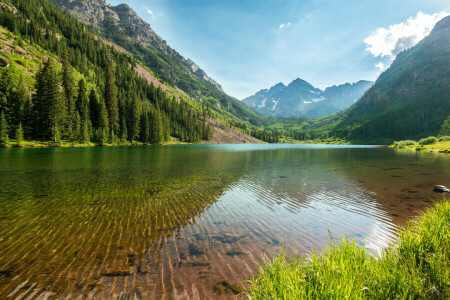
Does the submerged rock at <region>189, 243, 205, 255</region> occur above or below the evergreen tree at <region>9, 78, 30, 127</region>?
below

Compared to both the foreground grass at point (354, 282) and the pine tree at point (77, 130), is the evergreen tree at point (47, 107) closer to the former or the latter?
the pine tree at point (77, 130)

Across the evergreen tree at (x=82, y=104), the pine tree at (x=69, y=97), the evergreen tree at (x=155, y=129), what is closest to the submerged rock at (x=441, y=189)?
the pine tree at (x=69, y=97)

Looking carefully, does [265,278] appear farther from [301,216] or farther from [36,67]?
[36,67]

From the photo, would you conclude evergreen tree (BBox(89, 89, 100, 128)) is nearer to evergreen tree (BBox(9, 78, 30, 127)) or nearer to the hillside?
the hillside

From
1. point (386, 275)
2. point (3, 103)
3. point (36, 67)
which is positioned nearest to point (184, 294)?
point (386, 275)

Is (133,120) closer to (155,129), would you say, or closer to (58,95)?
(155,129)

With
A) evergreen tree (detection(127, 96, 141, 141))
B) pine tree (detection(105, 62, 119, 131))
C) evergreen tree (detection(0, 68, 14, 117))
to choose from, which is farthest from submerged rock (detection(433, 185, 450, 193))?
evergreen tree (detection(127, 96, 141, 141))

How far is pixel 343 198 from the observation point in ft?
63.6

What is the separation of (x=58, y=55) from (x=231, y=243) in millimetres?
203767

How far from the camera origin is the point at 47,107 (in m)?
84.8

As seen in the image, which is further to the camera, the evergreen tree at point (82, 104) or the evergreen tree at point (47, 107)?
the evergreen tree at point (82, 104)

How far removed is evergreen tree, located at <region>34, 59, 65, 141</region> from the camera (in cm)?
8350

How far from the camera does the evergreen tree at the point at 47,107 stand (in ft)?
274

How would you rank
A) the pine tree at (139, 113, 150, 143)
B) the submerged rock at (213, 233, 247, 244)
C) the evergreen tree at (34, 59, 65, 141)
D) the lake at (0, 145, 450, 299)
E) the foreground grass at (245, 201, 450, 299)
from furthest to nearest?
the pine tree at (139, 113, 150, 143) < the evergreen tree at (34, 59, 65, 141) < the submerged rock at (213, 233, 247, 244) < the lake at (0, 145, 450, 299) < the foreground grass at (245, 201, 450, 299)
